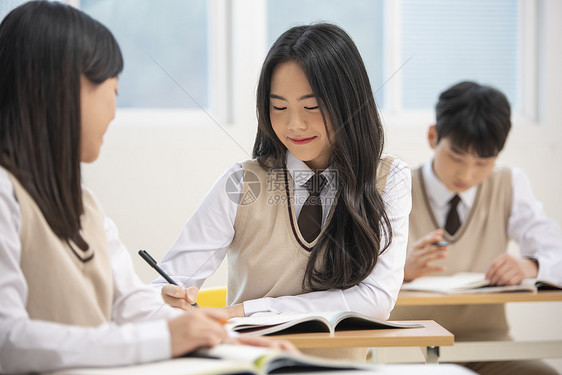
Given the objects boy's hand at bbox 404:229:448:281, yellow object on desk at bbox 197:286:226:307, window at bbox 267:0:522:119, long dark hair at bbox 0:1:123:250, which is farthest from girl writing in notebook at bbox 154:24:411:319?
window at bbox 267:0:522:119

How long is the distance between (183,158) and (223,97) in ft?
1.31

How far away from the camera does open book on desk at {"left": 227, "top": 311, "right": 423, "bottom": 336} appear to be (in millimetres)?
1413

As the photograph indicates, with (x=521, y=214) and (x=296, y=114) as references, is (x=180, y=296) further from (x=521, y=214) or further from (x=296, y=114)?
(x=521, y=214)

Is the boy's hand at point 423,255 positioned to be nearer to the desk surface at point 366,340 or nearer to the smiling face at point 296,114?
the smiling face at point 296,114

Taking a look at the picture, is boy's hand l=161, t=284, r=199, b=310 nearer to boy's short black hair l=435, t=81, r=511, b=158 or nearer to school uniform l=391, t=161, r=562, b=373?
school uniform l=391, t=161, r=562, b=373

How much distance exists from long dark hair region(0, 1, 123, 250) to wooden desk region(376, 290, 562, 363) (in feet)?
4.39

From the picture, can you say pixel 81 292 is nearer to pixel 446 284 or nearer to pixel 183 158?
pixel 446 284

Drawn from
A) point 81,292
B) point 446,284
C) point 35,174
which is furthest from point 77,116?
point 446,284

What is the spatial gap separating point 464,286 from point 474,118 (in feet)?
2.51

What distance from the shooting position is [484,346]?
86.9 inches

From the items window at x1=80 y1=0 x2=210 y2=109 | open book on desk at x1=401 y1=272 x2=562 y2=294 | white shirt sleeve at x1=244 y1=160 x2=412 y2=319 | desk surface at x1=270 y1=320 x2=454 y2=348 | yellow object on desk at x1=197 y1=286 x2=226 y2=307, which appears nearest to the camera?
desk surface at x1=270 y1=320 x2=454 y2=348

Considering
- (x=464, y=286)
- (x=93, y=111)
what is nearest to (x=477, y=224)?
(x=464, y=286)

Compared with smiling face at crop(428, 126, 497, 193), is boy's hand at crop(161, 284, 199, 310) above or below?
below

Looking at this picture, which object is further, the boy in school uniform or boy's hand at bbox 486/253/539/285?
the boy in school uniform
